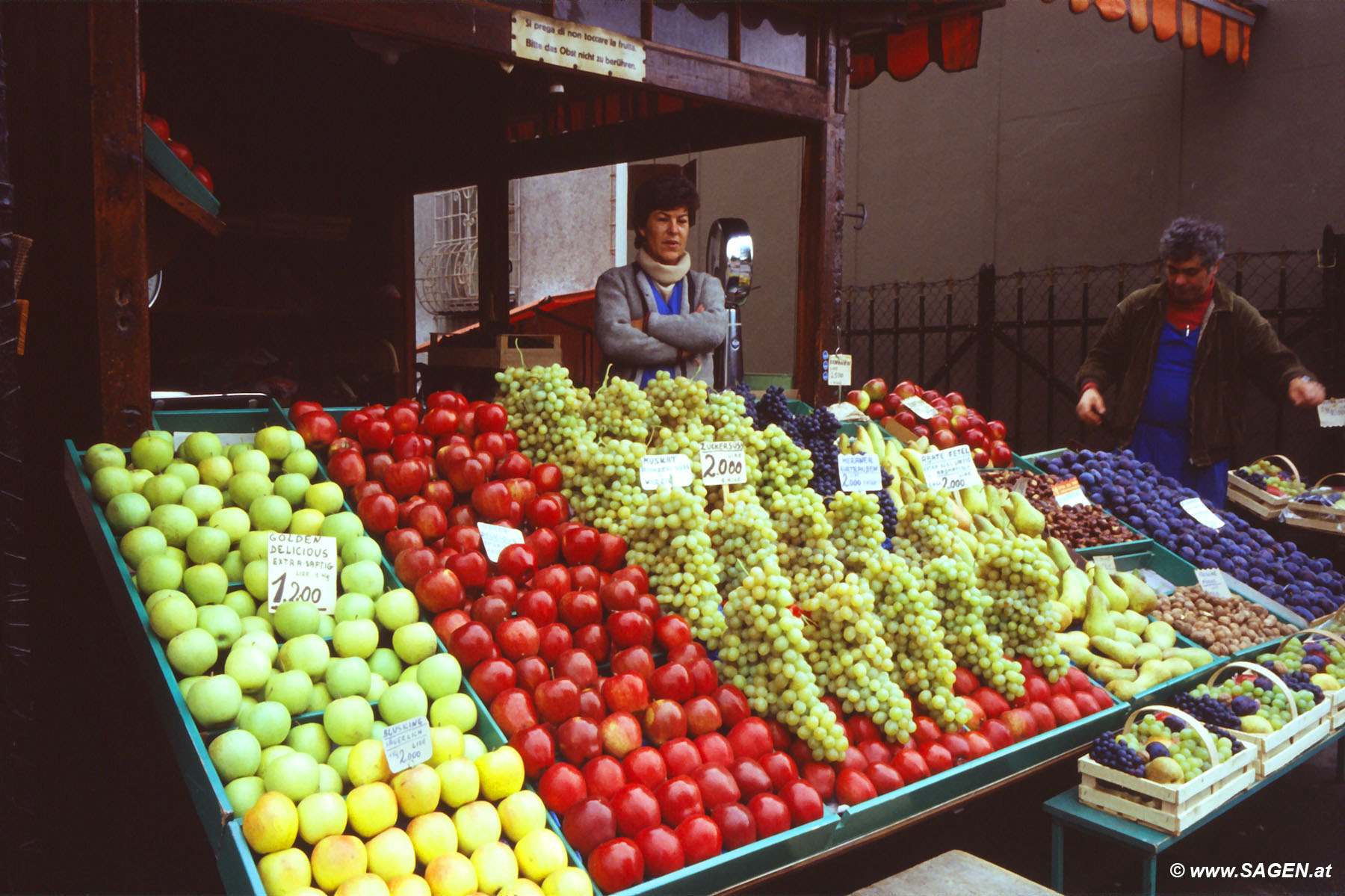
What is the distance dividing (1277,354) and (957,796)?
3.61 meters

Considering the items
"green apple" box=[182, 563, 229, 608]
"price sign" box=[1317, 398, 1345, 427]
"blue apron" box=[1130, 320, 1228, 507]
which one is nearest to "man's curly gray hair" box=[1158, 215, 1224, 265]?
"blue apron" box=[1130, 320, 1228, 507]

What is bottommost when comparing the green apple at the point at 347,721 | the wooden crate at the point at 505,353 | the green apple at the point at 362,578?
the green apple at the point at 347,721

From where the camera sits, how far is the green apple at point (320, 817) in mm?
1599

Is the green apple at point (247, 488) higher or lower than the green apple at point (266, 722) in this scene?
higher

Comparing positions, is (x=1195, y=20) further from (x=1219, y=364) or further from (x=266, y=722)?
(x=266, y=722)

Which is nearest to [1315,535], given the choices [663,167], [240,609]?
[240,609]

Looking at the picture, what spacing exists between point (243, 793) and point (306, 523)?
2.49ft

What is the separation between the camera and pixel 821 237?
15.6 ft

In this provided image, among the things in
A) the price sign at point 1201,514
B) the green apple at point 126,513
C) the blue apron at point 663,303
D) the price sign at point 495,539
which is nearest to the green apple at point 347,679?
the price sign at point 495,539

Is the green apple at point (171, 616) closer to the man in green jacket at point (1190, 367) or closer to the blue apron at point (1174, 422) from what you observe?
the man in green jacket at point (1190, 367)

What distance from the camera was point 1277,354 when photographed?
181 inches

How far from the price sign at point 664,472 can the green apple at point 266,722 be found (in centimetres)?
113

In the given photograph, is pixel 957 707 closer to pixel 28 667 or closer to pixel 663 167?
pixel 28 667

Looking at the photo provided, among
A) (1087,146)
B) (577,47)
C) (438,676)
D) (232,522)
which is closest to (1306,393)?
(577,47)
